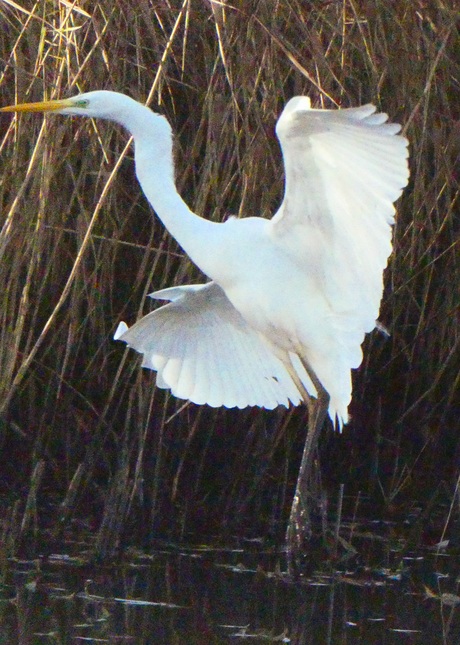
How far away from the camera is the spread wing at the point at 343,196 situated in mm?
2482

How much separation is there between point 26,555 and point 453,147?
1.68 meters

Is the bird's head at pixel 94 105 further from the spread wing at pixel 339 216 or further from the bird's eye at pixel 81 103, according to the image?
the spread wing at pixel 339 216

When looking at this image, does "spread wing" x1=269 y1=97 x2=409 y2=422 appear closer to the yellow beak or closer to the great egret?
the great egret

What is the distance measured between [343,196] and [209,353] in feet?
3.20

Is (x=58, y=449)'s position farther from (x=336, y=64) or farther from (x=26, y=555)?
(x=336, y=64)

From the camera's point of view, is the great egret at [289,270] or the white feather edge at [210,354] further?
the white feather edge at [210,354]

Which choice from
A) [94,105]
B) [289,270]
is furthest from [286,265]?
[94,105]

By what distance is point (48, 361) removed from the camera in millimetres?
3711

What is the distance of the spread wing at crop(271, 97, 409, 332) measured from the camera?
2482 millimetres

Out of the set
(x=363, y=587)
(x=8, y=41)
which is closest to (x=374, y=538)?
(x=363, y=587)

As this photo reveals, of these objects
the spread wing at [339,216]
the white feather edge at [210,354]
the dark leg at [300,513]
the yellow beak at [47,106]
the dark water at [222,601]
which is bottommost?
the dark water at [222,601]

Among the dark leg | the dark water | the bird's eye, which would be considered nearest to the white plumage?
the bird's eye

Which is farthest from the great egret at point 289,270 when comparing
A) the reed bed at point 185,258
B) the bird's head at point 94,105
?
the reed bed at point 185,258

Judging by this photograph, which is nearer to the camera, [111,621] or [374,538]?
[111,621]
